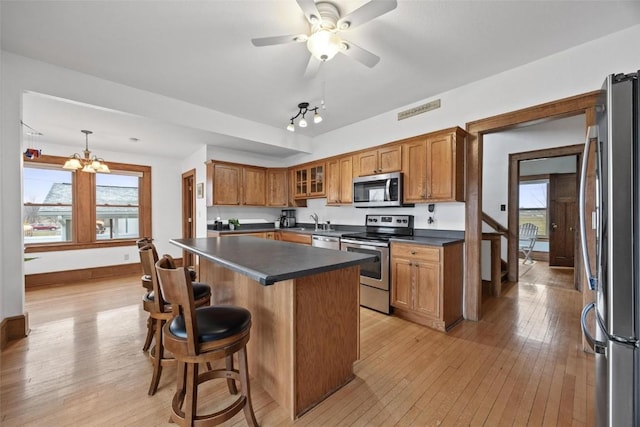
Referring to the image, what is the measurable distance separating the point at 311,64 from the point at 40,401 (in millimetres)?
3104

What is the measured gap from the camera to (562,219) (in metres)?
5.80

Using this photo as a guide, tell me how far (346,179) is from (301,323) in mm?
2935

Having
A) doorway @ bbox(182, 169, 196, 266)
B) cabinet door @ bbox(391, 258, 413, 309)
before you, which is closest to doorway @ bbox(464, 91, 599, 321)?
cabinet door @ bbox(391, 258, 413, 309)

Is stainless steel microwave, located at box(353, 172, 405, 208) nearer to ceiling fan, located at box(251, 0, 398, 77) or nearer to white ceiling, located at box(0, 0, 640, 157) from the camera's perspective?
white ceiling, located at box(0, 0, 640, 157)

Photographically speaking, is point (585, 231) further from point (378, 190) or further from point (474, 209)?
point (378, 190)

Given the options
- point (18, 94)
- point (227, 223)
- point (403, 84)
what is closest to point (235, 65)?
point (403, 84)

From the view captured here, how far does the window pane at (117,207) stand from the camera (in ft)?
16.9

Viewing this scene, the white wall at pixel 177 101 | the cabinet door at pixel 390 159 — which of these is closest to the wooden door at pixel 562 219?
the white wall at pixel 177 101

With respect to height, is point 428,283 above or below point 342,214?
below

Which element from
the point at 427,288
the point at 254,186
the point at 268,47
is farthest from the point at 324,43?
the point at 254,186

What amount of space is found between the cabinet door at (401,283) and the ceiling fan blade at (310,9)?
249 cm

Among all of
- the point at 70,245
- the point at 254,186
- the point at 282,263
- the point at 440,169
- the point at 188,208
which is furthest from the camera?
the point at 188,208

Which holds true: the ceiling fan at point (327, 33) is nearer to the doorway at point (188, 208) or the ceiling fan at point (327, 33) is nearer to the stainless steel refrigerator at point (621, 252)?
the stainless steel refrigerator at point (621, 252)

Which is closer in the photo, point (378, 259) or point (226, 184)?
point (378, 259)
